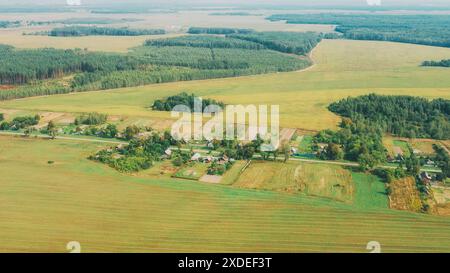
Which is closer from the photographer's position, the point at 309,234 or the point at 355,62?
the point at 309,234

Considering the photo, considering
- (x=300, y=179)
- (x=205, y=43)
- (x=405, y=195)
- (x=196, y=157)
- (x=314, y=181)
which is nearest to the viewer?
(x=405, y=195)

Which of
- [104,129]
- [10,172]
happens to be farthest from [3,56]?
[10,172]

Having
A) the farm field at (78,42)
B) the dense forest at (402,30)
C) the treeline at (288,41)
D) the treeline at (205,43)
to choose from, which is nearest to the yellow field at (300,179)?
the treeline at (288,41)

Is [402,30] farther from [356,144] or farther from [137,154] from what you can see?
[137,154]

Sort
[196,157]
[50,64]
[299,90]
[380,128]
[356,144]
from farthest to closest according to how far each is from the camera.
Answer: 1. [50,64]
2. [299,90]
3. [380,128]
4. [356,144]
5. [196,157]

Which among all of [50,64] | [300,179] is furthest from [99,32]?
[300,179]
